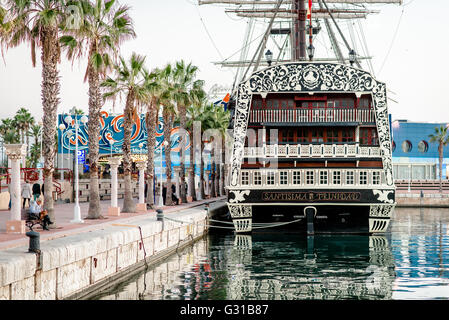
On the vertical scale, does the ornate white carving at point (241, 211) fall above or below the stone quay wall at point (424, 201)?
above

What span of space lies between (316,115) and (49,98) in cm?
1810

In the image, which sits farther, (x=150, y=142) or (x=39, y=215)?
(x=150, y=142)

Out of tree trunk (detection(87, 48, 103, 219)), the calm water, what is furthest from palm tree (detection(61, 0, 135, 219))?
the calm water

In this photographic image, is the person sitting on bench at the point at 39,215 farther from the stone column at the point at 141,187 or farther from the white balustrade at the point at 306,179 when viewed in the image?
the white balustrade at the point at 306,179

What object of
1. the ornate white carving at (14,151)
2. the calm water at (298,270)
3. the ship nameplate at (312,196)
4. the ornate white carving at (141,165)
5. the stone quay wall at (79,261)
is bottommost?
the calm water at (298,270)

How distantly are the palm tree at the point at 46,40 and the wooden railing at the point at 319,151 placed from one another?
14839 mm

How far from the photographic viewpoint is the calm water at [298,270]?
62.3 feet

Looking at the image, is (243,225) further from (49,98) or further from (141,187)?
(49,98)

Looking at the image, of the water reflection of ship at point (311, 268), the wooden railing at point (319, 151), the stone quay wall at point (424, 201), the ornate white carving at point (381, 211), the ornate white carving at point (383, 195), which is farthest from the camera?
the stone quay wall at point (424, 201)

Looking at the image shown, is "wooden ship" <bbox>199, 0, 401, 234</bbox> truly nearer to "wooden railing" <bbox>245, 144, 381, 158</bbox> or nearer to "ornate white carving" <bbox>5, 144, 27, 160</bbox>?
"wooden railing" <bbox>245, 144, 381, 158</bbox>

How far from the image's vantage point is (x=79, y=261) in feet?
55.0

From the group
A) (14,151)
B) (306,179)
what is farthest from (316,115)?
(14,151)

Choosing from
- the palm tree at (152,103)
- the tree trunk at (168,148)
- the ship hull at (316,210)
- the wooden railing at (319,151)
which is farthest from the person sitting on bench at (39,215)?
the tree trunk at (168,148)
